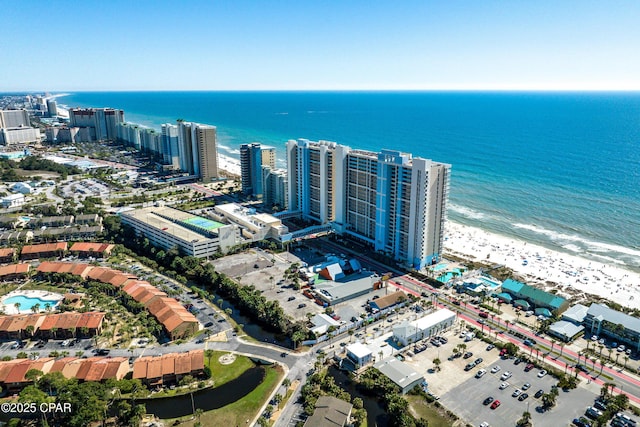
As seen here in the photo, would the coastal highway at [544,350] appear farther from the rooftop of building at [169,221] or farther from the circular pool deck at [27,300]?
the circular pool deck at [27,300]

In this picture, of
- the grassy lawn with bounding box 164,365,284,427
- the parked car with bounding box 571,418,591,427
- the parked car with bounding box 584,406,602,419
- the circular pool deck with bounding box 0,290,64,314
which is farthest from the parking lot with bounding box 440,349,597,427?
the circular pool deck with bounding box 0,290,64,314

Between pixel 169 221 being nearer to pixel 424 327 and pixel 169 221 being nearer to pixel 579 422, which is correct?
pixel 424 327

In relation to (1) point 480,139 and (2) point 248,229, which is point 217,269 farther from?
(1) point 480,139

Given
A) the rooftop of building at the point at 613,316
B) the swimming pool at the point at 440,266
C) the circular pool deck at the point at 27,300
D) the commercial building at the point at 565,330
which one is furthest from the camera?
the swimming pool at the point at 440,266

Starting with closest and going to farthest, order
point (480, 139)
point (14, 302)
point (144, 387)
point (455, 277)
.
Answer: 1. point (144, 387)
2. point (14, 302)
3. point (455, 277)
4. point (480, 139)

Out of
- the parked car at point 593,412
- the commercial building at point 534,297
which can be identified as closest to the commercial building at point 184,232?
the commercial building at point 534,297

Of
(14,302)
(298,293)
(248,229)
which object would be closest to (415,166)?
(298,293)

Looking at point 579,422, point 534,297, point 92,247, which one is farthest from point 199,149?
point 579,422
